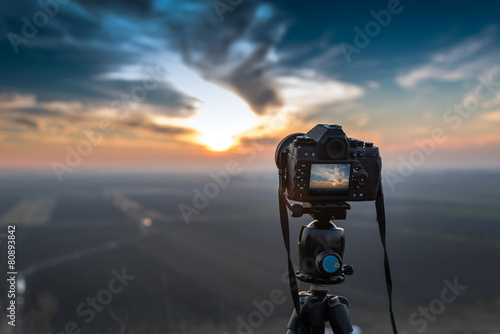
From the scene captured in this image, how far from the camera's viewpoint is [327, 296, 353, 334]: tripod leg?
235cm

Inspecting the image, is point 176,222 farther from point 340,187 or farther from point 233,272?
point 340,187

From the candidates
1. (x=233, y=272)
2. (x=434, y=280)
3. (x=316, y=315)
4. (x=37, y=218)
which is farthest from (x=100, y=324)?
(x=37, y=218)

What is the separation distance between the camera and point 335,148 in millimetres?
2328

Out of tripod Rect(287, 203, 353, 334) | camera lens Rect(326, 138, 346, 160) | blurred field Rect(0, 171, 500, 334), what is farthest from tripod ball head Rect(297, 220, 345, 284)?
blurred field Rect(0, 171, 500, 334)

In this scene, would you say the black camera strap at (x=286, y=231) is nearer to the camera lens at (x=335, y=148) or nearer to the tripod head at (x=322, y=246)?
the tripod head at (x=322, y=246)

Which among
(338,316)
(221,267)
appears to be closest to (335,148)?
(338,316)

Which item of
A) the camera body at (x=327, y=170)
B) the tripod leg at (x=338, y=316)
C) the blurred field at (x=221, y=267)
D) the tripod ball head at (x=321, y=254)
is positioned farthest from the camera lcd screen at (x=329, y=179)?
the blurred field at (x=221, y=267)

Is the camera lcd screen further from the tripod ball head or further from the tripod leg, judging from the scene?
the tripod leg

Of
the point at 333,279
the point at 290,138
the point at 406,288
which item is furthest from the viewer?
the point at 406,288

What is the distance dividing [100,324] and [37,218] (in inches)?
3330

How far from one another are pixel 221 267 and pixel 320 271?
164 ft

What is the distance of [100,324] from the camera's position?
2823cm

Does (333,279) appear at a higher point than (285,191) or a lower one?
lower

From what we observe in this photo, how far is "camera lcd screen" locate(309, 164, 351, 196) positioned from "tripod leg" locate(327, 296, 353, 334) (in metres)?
0.82
